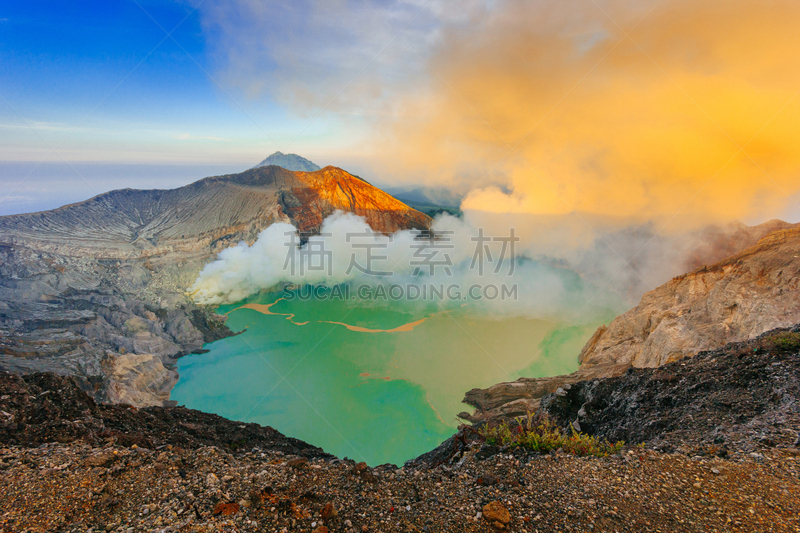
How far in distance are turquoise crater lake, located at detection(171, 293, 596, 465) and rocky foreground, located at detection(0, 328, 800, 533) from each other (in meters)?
8.38

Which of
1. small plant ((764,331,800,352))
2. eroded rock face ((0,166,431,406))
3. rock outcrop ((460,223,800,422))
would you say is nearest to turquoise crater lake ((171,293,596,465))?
rock outcrop ((460,223,800,422))

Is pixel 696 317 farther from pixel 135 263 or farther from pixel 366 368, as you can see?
pixel 135 263

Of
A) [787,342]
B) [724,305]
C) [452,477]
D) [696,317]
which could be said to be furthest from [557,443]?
[724,305]

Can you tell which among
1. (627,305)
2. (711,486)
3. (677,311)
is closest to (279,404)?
(711,486)

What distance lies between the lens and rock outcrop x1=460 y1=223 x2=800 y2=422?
9.84m

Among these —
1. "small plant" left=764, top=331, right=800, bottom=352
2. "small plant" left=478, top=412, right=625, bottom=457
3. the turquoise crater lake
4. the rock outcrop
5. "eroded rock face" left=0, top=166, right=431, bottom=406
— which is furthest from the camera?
"eroded rock face" left=0, top=166, right=431, bottom=406

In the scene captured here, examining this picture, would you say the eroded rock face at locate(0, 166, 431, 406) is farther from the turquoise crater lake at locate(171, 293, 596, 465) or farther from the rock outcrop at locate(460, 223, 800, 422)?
the rock outcrop at locate(460, 223, 800, 422)

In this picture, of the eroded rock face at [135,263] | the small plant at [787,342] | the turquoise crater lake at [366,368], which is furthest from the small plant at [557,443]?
the eroded rock face at [135,263]

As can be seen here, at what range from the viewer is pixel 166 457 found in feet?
16.3

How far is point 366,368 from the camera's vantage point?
1881 cm

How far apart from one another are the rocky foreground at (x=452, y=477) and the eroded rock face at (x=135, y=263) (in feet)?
34.5

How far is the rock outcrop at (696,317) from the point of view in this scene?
9844 mm

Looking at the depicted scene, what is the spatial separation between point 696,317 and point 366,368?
15705 mm

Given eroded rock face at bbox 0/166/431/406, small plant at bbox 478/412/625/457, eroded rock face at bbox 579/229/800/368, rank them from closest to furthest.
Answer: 1. small plant at bbox 478/412/625/457
2. eroded rock face at bbox 579/229/800/368
3. eroded rock face at bbox 0/166/431/406
